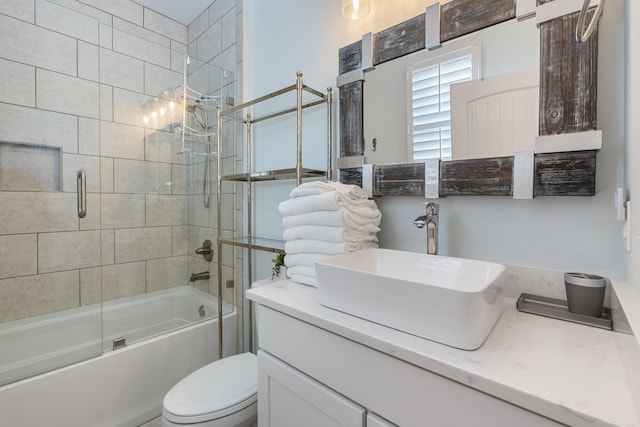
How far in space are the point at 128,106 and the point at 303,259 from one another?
178 cm

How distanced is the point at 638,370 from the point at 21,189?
2.51 m

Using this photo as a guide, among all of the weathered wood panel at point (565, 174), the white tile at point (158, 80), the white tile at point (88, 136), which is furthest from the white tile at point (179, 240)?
the weathered wood panel at point (565, 174)

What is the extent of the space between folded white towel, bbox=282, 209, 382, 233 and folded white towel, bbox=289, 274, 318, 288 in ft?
0.65

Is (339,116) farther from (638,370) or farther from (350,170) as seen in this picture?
(638,370)

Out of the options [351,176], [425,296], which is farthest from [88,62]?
[425,296]

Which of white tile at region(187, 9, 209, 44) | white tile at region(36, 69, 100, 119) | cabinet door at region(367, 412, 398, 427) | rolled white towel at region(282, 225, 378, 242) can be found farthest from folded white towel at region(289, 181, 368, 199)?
white tile at region(187, 9, 209, 44)

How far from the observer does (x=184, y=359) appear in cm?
176

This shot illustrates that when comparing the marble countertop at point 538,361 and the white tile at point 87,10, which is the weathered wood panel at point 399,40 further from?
the white tile at point 87,10

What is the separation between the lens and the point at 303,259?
1132 millimetres

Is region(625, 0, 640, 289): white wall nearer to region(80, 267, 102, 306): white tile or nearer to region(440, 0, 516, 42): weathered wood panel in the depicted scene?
region(440, 0, 516, 42): weathered wood panel

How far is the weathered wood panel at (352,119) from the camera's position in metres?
1.29

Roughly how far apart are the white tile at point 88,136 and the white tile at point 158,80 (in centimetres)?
44

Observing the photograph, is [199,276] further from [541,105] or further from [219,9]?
[541,105]

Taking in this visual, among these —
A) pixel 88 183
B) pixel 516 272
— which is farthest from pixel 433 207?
pixel 88 183
